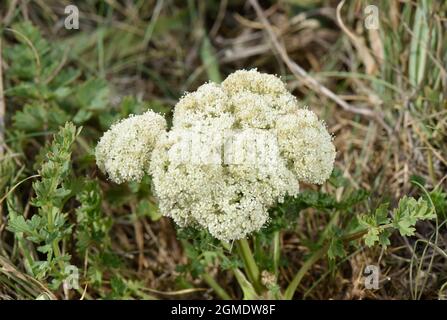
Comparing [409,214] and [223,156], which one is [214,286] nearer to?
[223,156]

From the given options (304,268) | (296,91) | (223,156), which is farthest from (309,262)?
(296,91)

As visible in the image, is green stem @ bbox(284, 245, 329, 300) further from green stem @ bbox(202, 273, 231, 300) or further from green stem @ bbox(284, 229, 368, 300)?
green stem @ bbox(202, 273, 231, 300)

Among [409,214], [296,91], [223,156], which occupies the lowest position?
[409,214]

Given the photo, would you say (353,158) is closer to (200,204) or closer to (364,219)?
(364,219)

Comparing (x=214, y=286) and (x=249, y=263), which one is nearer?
(x=249, y=263)

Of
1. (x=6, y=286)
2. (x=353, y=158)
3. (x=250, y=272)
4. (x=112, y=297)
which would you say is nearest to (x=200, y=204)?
(x=250, y=272)
